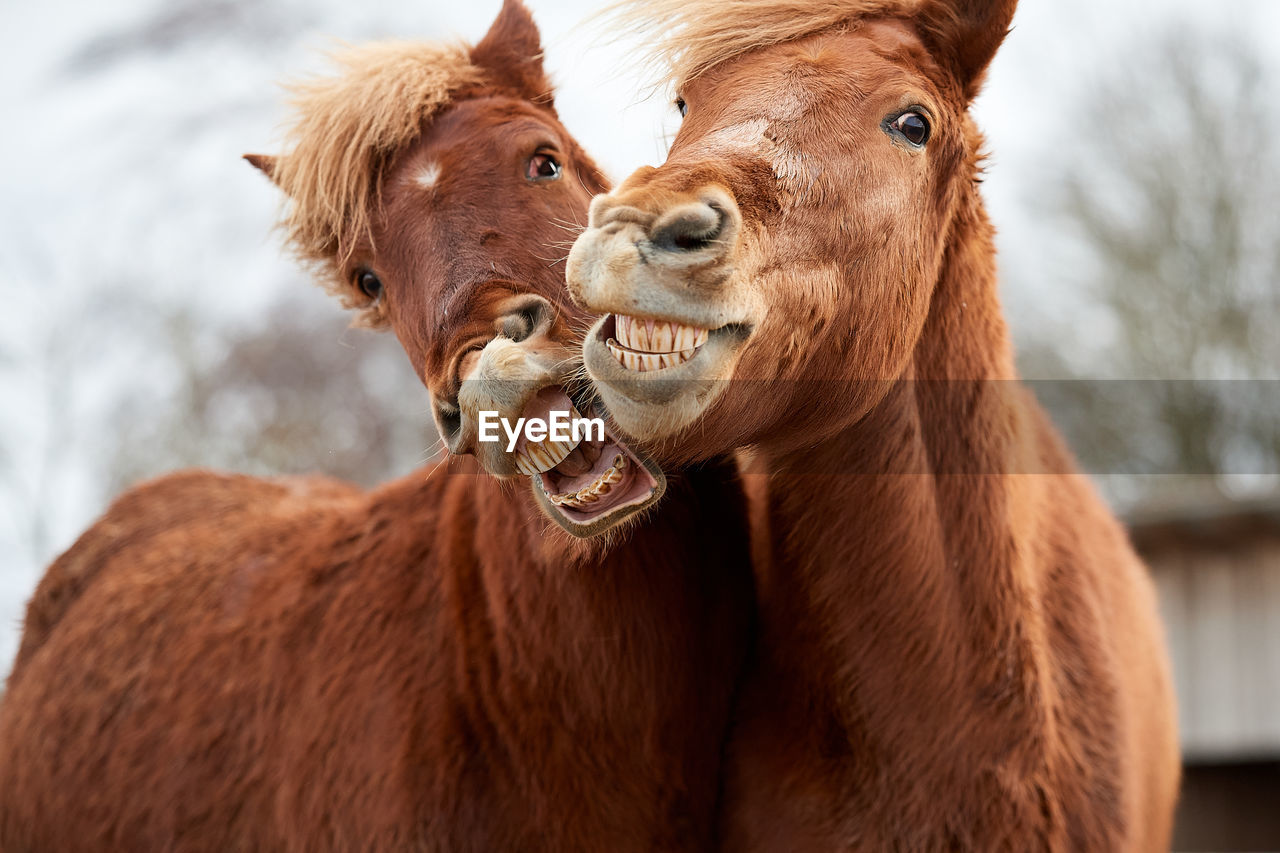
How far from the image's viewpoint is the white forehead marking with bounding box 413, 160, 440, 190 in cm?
325

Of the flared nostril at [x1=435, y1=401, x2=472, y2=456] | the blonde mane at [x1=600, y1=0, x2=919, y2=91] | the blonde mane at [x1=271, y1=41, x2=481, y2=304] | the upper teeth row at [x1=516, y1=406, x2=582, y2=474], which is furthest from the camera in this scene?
the blonde mane at [x1=271, y1=41, x2=481, y2=304]

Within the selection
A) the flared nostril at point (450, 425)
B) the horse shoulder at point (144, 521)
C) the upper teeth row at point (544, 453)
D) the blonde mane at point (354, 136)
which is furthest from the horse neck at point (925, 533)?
the horse shoulder at point (144, 521)

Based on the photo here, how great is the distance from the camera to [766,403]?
2566 mm

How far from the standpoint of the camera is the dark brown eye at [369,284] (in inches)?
136

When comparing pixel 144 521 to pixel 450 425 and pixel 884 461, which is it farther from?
pixel 884 461

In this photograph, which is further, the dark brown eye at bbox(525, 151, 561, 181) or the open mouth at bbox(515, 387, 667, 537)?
the dark brown eye at bbox(525, 151, 561, 181)

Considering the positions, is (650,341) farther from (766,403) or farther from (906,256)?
(906,256)

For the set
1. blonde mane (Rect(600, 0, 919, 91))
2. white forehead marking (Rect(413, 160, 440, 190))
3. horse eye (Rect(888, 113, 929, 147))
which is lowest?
horse eye (Rect(888, 113, 929, 147))

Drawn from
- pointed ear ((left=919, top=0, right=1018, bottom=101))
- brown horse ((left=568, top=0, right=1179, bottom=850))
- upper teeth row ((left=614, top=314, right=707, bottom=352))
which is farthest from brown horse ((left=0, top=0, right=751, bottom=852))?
pointed ear ((left=919, top=0, right=1018, bottom=101))

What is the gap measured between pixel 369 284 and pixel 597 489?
127 centimetres

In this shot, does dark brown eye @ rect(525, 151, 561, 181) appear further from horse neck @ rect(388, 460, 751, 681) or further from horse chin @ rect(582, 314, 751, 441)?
horse chin @ rect(582, 314, 751, 441)

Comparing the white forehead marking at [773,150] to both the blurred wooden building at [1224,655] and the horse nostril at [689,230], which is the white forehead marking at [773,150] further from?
the blurred wooden building at [1224,655]

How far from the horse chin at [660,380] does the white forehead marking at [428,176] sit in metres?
1.16

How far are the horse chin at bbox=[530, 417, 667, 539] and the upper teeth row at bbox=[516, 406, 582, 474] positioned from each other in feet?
0.18
